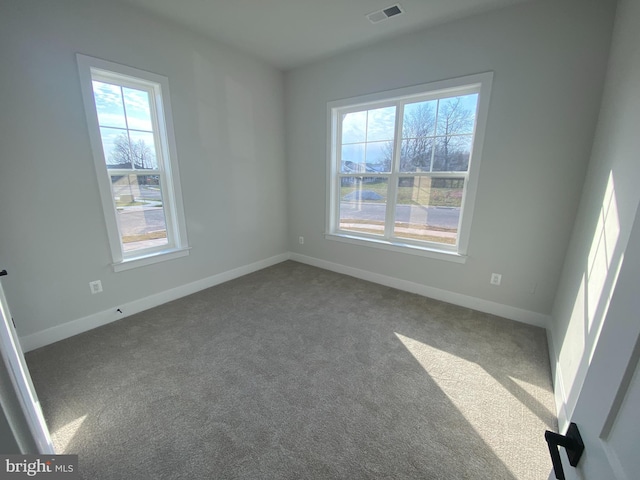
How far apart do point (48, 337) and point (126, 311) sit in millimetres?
Result: 559

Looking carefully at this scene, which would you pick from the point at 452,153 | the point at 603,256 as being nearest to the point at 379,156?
the point at 452,153

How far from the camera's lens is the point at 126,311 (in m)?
2.65

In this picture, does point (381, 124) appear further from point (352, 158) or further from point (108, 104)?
point (108, 104)

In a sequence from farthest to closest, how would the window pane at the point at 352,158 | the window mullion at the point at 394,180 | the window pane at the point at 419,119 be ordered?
the window pane at the point at 352,158 → the window mullion at the point at 394,180 → the window pane at the point at 419,119

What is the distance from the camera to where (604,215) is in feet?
5.18

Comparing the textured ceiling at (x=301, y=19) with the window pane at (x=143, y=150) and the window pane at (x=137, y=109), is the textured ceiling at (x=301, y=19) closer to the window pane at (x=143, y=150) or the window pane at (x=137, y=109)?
the window pane at (x=137, y=109)

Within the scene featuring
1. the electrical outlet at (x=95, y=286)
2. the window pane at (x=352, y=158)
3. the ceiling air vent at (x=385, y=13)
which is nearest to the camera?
the ceiling air vent at (x=385, y=13)

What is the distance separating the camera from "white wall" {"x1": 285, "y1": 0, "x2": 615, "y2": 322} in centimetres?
208

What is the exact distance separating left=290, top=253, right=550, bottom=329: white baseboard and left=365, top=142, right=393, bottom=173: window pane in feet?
4.49

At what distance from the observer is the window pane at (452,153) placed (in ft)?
8.89

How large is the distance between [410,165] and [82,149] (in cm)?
319

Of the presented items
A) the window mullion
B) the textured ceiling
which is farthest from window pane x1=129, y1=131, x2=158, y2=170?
the window mullion

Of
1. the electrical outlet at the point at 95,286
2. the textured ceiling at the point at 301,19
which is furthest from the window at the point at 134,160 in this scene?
the textured ceiling at the point at 301,19

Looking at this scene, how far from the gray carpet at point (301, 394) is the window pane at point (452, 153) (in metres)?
1.53
